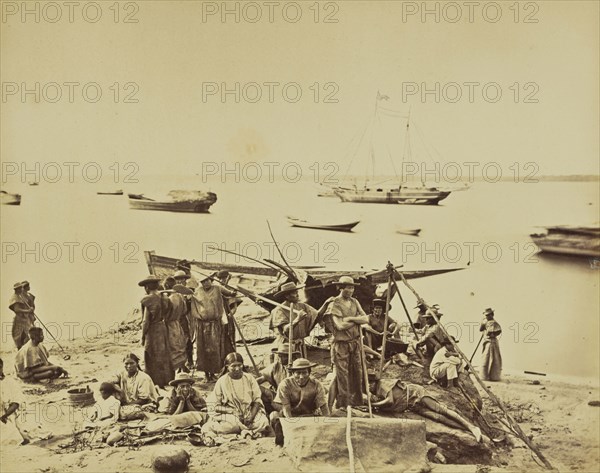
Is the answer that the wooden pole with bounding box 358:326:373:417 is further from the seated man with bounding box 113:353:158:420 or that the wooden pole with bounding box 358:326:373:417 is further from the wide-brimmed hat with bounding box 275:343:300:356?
the seated man with bounding box 113:353:158:420

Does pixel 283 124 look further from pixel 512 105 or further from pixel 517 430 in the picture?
pixel 517 430

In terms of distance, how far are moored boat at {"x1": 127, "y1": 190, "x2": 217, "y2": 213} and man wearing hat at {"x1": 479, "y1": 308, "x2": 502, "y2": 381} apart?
2.46 m

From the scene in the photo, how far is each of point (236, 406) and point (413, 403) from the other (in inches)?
54.3

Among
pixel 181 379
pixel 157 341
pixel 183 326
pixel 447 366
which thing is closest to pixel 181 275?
pixel 183 326

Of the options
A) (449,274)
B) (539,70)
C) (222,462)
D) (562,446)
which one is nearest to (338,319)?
(449,274)

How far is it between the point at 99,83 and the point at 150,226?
1235 mm

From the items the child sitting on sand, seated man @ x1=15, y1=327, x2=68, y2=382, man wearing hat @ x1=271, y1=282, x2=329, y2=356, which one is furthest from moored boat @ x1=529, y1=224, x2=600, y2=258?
seated man @ x1=15, y1=327, x2=68, y2=382

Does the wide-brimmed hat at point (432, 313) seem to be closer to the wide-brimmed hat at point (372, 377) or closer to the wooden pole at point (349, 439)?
the wide-brimmed hat at point (372, 377)

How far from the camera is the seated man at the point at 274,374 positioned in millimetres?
6137

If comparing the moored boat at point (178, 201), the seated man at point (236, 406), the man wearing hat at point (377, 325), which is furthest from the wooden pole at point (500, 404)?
the moored boat at point (178, 201)

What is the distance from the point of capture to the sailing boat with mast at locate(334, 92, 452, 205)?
6363mm

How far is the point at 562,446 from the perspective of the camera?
20.2ft

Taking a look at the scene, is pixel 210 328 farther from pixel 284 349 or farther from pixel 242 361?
pixel 284 349

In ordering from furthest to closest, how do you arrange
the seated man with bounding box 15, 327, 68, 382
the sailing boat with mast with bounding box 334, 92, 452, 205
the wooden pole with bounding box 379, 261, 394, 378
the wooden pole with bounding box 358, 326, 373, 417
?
1. the sailing boat with mast with bounding box 334, 92, 452, 205
2. the seated man with bounding box 15, 327, 68, 382
3. the wooden pole with bounding box 379, 261, 394, 378
4. the wooden pole with bounding box 358, 326, 373, 417
